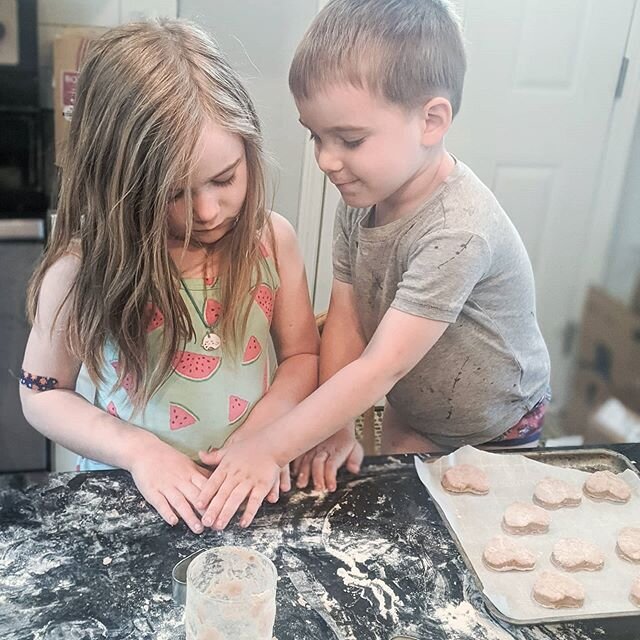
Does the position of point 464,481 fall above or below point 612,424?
above

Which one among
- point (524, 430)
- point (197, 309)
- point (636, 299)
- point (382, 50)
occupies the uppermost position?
point (382, 50)

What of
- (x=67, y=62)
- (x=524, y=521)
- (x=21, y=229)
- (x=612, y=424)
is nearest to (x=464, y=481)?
(x=524, y=521)

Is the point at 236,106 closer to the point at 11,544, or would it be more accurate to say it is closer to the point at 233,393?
the point at 233,393

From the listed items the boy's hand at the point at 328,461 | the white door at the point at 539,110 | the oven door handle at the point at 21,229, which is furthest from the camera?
the white door at the point at 539,110

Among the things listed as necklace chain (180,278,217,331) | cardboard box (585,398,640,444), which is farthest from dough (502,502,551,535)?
cardboard box (585,398,640,444)

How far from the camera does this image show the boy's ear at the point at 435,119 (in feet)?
3.05

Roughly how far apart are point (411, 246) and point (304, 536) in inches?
15.7

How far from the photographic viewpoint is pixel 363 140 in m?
0.92

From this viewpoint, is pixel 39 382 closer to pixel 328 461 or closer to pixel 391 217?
pixel 328 461

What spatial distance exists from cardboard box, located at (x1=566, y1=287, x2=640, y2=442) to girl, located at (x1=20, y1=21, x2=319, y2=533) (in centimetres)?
151

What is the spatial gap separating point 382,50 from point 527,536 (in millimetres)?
566

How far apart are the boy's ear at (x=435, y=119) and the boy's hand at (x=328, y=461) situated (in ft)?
1.26

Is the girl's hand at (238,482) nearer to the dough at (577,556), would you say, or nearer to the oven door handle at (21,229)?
the dough at (577,556)

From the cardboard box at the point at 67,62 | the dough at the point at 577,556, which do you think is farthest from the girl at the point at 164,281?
the cardboard box at the point at 67,62
